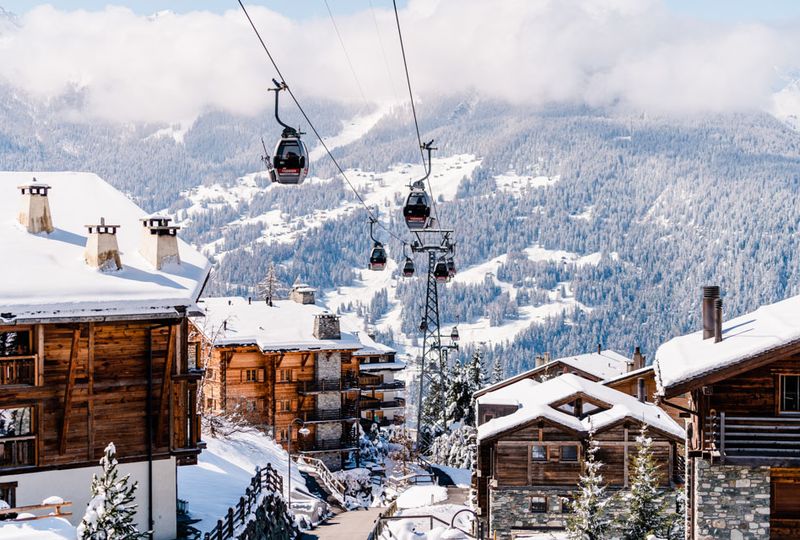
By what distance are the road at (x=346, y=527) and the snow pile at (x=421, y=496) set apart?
1.63 meters

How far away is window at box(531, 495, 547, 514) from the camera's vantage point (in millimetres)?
39375

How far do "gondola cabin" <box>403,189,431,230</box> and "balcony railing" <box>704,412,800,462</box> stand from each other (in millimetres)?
9823

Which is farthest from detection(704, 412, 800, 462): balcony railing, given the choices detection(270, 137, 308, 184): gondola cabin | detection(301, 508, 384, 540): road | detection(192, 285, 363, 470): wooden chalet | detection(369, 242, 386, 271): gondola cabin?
detection(192, 285, 363, 470): wooden chalet

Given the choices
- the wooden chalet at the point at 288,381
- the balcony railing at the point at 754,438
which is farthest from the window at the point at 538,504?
the wooden chalet at the point at 288,381

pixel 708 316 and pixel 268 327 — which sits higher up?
pixel 708 316

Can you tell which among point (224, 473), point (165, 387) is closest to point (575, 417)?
point (224, 473)

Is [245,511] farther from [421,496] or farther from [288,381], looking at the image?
[288,381]

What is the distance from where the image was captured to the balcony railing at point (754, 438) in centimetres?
2484

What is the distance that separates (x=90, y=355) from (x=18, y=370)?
62.1 inches

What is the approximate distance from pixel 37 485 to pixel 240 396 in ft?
114

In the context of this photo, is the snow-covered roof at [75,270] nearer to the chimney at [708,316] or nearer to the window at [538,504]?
the chimney at [708,316]

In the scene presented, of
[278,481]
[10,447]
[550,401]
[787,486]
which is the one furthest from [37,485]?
[550,401]

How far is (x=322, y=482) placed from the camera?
164 ft

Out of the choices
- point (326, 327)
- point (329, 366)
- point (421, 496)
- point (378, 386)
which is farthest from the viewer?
point (378, 386)
